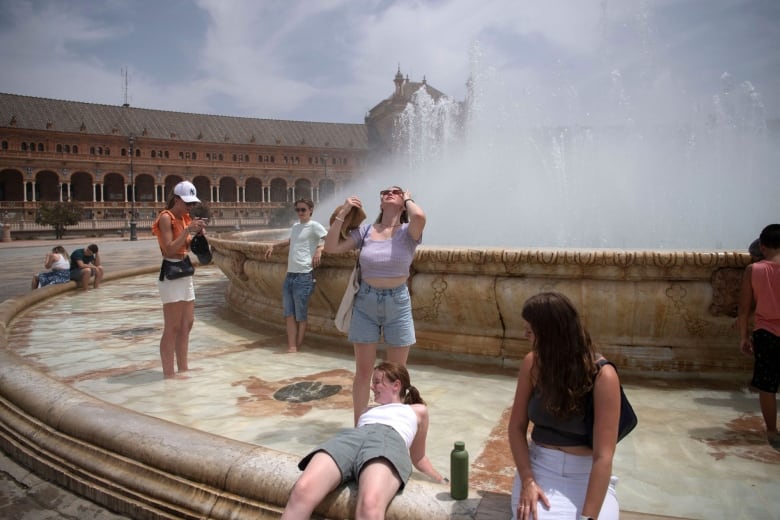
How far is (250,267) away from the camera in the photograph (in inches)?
266

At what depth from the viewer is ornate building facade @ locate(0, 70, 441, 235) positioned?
5606cm

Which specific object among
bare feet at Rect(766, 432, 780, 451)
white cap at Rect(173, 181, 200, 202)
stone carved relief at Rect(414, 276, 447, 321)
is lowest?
bare feet at Rect(766, 432, 780, 451)

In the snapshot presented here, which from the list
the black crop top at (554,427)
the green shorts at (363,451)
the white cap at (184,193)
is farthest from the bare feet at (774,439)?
the white cap at (184,193)

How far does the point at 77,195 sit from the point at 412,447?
65.4m

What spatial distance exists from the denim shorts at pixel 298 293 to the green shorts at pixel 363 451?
315cm

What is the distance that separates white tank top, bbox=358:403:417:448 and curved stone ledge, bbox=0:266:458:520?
231 mm

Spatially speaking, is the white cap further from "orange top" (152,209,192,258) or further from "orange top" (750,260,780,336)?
"orange top" (750,260,780,336)

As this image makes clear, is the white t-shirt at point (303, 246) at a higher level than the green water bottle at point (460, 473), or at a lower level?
higher

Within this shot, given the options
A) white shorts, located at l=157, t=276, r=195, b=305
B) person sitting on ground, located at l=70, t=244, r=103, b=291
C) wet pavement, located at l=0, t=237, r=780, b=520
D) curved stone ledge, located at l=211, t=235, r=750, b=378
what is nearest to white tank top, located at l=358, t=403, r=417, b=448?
wet pavement, located at l=0, t=237, r=780, b=520

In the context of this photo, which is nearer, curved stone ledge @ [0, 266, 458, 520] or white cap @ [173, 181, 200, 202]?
curved stone ledge @ [0, 266, 458, 520]

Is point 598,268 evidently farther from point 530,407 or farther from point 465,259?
point 530,407

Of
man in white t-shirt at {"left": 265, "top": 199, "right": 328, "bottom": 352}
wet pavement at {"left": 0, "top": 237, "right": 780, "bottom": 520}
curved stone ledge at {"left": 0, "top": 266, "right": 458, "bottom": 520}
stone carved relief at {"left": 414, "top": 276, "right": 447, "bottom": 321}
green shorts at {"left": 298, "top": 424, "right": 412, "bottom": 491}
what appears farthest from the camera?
man in white t-shirt at {"left": 265, "top": 199, "right": 328, "bottom": 352}

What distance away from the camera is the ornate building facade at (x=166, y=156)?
5606 centimetres

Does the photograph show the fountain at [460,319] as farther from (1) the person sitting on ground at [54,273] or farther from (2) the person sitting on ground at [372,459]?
(1) the person sitting on ground at [54,273]
